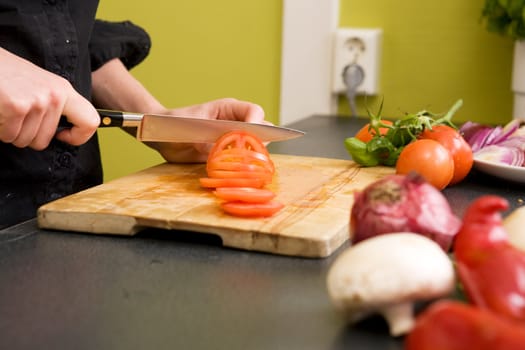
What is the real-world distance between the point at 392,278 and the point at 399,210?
13cm

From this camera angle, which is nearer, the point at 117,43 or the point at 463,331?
the point at 463,331

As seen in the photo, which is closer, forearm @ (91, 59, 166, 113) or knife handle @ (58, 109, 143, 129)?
knife handle @ (58, 109, 143, 129)

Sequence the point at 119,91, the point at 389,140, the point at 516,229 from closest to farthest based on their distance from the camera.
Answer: the point at 516,229
the point at 389,140
the point at 119,91

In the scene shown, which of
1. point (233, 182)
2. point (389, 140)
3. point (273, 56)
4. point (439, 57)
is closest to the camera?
point (233, 182)

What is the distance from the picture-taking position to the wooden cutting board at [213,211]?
2.79 feet

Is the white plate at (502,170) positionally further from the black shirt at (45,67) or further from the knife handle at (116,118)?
the black shirt at (45,67)

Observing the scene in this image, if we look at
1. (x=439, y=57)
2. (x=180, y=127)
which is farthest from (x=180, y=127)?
(x=439, y=57)

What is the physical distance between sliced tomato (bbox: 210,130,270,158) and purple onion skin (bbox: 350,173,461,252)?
1.50ft

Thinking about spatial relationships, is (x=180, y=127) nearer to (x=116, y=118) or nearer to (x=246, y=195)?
(x=116, y=118)

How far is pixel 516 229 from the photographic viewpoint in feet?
2.20

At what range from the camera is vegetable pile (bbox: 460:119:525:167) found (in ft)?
3.90

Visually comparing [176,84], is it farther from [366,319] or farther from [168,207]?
[366,319]

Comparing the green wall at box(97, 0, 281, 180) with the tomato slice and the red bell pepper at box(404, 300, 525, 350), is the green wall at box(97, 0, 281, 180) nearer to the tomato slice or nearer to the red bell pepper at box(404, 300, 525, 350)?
the tomato slice

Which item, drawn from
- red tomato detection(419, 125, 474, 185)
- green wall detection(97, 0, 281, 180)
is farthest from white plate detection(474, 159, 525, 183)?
green wall detection(97, 0, 281, 180)
